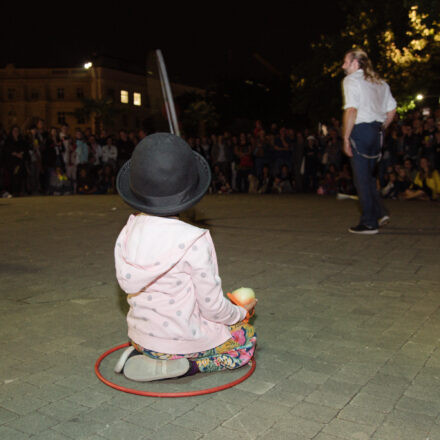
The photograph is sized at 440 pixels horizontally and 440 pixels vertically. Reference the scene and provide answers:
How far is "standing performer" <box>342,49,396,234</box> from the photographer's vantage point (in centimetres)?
718

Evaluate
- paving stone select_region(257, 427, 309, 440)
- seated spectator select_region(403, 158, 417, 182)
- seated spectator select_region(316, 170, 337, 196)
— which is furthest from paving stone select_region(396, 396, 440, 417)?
seated spectator select_region(316, 170, 337, 196)

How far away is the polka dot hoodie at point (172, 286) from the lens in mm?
2553

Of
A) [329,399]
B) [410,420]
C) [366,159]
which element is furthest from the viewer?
[366,159]

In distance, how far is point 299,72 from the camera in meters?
32.1

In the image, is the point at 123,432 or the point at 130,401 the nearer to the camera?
the point at 123,432

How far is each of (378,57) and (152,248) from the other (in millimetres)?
28488

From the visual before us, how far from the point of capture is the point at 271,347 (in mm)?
3184

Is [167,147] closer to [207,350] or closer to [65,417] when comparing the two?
[207,350]

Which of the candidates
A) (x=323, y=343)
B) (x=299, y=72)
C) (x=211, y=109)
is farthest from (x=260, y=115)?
(x=323, y=343)

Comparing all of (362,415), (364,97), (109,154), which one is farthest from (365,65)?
(109,154)

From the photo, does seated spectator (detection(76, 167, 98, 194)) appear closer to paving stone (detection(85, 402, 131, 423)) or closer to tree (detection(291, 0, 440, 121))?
tree (detection(291, 0, 440, 121))

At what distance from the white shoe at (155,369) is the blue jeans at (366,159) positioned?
5243 mm

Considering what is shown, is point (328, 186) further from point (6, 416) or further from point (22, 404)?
point (6, 416)

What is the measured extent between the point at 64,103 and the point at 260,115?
41.4 meters
